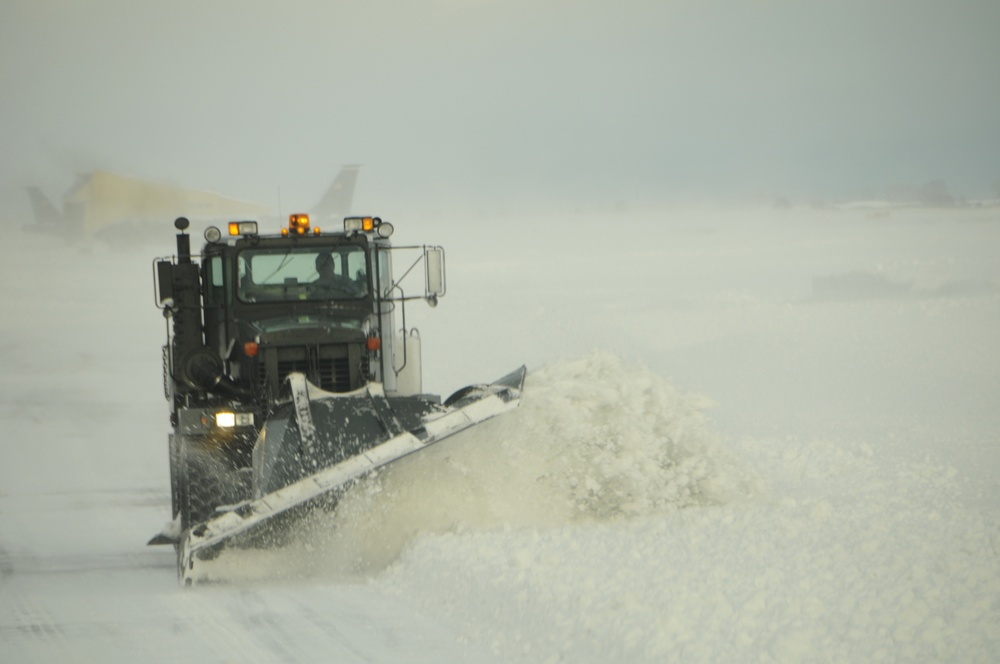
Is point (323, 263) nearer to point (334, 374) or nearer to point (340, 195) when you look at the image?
point (334, 374)

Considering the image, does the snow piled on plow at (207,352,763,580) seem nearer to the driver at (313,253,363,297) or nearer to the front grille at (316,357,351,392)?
the front grille at (316,357,351,392)

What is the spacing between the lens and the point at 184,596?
7570 millimetres

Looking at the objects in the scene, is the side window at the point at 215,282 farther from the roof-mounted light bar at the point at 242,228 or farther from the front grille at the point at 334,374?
the front grille at the point at 334,374

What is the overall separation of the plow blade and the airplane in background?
50.1 feet

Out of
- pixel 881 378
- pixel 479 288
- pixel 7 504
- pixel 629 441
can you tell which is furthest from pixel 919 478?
pixel 479 288

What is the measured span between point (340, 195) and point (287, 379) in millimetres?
14923

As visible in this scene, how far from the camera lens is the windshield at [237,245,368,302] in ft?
31.7

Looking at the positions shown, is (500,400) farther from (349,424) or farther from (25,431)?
(25,431)

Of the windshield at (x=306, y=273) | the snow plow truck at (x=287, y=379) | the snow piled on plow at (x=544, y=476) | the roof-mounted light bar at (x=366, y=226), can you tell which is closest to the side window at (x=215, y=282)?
the snow plow truck at (x=287, y=379)

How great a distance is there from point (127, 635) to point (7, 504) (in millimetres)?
6633

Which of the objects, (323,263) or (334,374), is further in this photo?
(323,263)

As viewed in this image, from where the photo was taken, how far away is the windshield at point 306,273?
9648mm

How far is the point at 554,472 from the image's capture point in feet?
28.1

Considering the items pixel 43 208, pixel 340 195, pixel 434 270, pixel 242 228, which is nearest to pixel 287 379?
pixel 434 270
